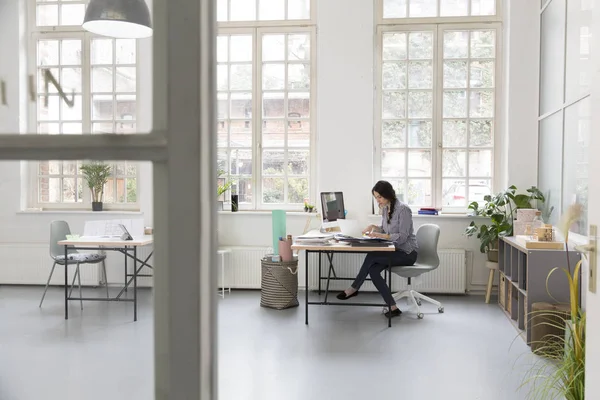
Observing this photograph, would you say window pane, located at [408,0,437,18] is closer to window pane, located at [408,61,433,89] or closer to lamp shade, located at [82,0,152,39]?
window pane, located at [408,61,433,89]

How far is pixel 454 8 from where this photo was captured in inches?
269

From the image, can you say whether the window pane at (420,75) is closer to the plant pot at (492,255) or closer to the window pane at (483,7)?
the window pane at (483,7)

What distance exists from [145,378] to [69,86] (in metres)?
0.40

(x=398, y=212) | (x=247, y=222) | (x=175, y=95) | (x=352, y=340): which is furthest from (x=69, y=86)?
(x=247, y=222)

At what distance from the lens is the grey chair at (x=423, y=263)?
18.6 ft

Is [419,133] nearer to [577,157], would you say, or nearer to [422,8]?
[422,8]

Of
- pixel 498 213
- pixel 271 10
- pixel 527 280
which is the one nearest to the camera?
pixel 527 280

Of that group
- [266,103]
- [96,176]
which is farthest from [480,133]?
[96,176]

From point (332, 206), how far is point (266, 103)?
199 cm

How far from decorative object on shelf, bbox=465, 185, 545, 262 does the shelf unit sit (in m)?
0.23

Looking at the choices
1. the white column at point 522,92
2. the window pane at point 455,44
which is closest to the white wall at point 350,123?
the white column at point 522,92

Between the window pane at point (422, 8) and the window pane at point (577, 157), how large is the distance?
2.49 m

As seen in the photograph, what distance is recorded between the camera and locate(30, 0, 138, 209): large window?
2.10 ft

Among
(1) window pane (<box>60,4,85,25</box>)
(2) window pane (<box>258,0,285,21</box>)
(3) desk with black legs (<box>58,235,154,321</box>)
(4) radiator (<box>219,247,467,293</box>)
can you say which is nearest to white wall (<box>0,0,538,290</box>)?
(4) radiator (<box>219,247,467,293</box>)
